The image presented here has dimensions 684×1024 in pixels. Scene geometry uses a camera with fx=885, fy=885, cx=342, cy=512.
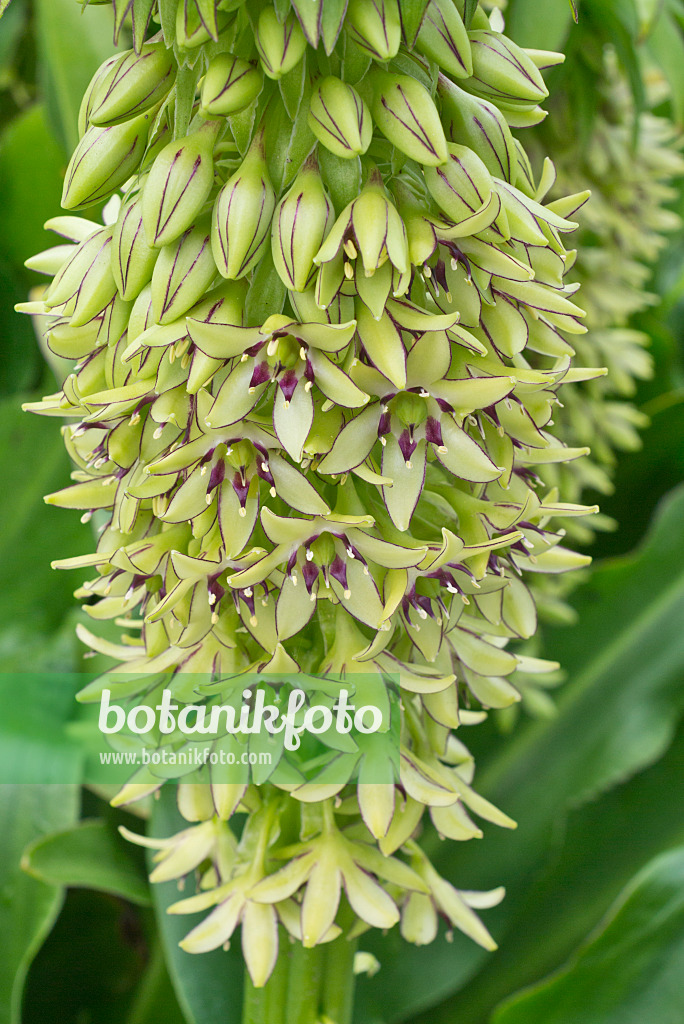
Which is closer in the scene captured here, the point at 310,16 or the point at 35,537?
the point at 310,16

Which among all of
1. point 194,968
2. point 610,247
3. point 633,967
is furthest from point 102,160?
point 610,247

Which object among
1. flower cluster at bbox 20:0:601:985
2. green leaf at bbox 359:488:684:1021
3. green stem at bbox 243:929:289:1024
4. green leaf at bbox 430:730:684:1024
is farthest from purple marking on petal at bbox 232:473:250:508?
green leaf at bbox 430:730:684:1024

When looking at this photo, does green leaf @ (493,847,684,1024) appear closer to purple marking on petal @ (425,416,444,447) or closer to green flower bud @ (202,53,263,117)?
purple marking on petal @ (425,416,444,447)

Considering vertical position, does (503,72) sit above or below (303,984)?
above

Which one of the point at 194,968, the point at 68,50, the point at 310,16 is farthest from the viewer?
the point at 68,50

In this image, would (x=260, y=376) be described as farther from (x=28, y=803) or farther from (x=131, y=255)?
(x=28, y=803)

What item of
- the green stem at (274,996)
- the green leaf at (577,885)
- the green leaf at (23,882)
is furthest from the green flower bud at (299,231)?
the green leaf at (577,885)
